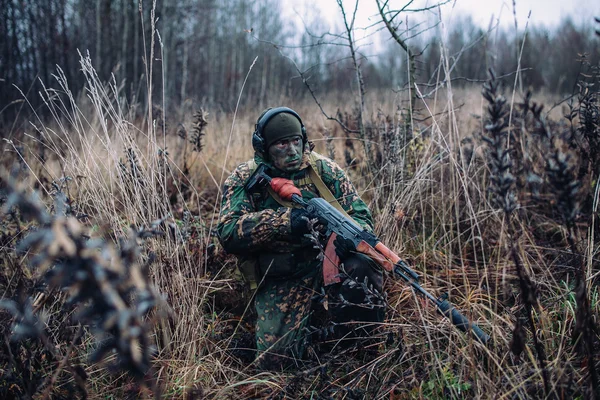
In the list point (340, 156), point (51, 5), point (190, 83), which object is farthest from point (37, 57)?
point (340, 156)

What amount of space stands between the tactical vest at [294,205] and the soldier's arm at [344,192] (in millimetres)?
44

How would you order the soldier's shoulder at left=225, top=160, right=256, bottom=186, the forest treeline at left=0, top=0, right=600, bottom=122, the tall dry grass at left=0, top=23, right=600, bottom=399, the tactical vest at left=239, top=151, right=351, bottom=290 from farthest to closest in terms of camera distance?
the forest treeline at left=0, top=0, right=600, bottom=122 < the soldier's shoulder at left=225, top=160, right=256, bottom=186 < the tactical vest at left=239, top=151, right=351, bottom=290 < the tall dry grass at left=0, top=23, right=600, bottom=399

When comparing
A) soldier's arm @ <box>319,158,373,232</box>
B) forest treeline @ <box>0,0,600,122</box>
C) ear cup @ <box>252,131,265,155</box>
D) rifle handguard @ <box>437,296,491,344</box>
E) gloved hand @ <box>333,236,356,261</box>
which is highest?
forest treeline @ <box>0,0,600,122</box>

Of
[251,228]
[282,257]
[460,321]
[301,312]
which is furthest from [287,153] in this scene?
[460,321]

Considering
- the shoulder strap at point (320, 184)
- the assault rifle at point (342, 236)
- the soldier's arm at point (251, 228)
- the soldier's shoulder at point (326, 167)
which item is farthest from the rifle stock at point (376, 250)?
the soldier's shoulder at point (326, 167)

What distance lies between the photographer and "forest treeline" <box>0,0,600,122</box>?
4.15 m

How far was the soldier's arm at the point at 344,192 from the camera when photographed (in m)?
2.57

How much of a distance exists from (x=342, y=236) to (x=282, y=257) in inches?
19.3

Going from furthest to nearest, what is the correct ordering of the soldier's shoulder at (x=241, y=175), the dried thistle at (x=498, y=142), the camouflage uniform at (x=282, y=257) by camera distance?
the soldier's shoulder at (x=241, y=175)
the camouflage uniform at (x=282, y=257)
the dried thistle at (x=498, y=142)

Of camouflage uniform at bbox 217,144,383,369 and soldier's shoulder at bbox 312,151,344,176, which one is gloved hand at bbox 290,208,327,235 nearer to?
camouflage uniform at bbox 217,144,383,369

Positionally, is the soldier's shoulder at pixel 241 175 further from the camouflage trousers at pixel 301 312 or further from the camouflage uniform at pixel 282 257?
the camouflage trousers at pixel 301 312

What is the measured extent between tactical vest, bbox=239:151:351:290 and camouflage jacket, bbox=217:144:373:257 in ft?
0.07

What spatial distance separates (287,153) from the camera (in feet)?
8.36

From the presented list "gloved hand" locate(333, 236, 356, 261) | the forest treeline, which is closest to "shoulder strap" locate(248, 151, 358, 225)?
"gloved hand" locate(333, 236, 356, 261)
